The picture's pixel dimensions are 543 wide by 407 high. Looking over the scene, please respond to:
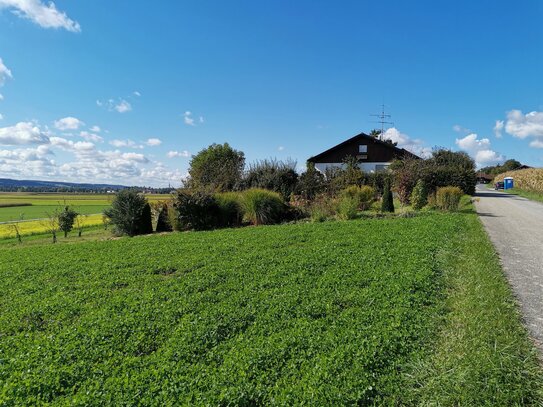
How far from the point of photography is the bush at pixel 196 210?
14.2 meters

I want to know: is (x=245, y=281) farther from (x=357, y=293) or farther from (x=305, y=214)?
(x=305, y=214)

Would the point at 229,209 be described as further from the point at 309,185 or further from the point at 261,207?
the point at 309,185

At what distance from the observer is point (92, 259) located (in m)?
7.91

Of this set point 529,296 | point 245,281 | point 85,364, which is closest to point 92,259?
point 245,281

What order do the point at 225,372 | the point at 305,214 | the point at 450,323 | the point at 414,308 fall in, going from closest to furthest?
1. the point at 225,372
2. the point at 450,323
3. the point at 414,308
4. the point at 305,214

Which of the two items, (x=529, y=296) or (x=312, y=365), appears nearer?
(x=312, y=365)

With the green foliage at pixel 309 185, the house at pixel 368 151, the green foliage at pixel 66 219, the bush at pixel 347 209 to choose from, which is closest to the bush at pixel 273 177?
the green foliage at pixel 309 185

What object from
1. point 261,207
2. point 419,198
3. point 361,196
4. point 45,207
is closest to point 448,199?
point 419,198

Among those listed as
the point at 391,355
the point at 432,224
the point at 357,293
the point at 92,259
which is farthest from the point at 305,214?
the point at 391,355

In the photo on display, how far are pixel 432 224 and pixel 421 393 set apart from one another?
29.1 ft

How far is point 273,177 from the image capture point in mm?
19656

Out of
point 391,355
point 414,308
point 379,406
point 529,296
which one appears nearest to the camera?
point 379,406

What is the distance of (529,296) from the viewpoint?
4559 mm

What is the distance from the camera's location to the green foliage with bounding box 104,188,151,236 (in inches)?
569
